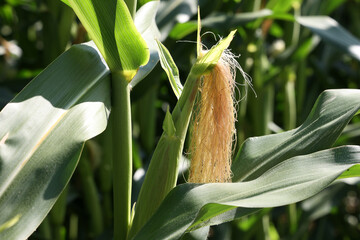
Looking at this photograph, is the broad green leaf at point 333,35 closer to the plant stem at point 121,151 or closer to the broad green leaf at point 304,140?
the broad green leaf at point 304,140

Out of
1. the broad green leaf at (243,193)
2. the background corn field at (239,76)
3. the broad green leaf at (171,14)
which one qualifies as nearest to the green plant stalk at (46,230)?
the background corn field at (239,76)

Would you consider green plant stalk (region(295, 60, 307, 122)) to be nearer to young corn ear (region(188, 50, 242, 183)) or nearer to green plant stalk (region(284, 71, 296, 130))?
green plant stalk (region(284, 71, 296, 130))

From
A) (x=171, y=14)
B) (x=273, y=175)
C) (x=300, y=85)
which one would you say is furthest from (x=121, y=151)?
(x=300, y=85)

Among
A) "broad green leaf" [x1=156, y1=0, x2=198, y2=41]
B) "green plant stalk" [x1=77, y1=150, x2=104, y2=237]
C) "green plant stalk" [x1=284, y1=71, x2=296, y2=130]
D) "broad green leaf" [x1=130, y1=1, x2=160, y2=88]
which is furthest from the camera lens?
"green plant stalk" [x1=284, y1=71, x2=296, y2=130]

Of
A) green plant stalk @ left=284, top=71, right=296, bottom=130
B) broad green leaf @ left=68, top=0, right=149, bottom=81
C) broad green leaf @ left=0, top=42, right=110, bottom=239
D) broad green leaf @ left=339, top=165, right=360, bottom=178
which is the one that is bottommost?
green plant stalk @ left=284, top=71, right=296, bottom=130

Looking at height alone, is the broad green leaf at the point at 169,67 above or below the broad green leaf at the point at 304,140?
above

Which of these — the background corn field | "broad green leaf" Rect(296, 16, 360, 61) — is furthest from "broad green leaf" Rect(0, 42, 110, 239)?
"broad green leaf" Rect(296, 16, 360, 61)

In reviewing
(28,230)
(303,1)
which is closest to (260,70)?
(303,1)
